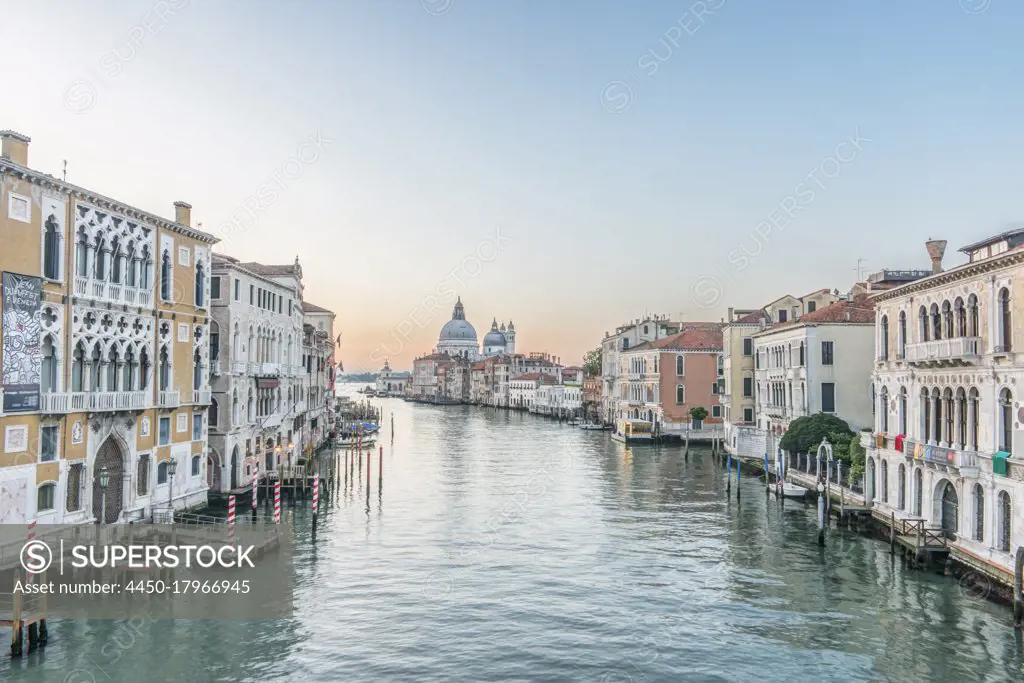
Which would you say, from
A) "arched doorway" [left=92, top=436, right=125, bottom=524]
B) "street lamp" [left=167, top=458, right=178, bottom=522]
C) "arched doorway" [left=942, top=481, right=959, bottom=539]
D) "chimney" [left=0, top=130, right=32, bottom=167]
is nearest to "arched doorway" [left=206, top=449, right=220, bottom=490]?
"street lamp" [left=167, top=458, right=178, bottom=522]

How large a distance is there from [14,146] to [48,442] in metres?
A: 7.35

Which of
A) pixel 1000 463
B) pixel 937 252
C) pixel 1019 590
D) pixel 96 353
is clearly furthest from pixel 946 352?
pixel 96 353

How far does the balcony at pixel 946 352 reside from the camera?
2047cm

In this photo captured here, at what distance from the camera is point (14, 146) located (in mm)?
19812

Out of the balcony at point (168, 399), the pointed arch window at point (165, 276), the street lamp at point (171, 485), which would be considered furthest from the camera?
the pointed arch window at point (165, 276)

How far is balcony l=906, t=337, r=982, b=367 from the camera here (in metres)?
20.5

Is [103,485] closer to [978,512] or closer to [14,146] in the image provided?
[14,146]

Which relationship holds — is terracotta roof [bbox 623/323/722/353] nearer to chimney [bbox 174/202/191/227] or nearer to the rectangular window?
the rectangular window

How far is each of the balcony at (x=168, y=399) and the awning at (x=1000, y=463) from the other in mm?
23381

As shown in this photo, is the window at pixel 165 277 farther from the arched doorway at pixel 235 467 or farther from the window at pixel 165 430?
the arched doorway at pixel 235 467

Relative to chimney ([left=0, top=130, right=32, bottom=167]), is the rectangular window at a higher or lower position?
lower

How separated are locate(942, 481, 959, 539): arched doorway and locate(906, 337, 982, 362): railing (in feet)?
11.6

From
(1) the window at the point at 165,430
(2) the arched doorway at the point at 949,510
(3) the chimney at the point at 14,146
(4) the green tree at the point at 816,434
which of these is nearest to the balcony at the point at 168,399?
(1) the window at the point at 165,430

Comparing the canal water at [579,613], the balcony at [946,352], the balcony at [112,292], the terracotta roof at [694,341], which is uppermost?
the terracotta roof at [694,341]
